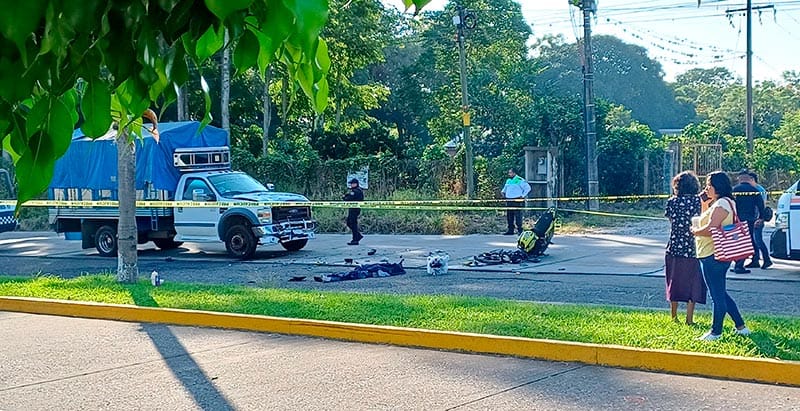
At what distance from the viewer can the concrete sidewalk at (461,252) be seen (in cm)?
1597

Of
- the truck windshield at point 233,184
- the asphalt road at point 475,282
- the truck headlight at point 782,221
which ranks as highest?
the truck windshield at point 233,184

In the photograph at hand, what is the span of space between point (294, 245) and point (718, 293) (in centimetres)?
1292

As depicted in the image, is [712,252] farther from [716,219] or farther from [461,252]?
[461,252]

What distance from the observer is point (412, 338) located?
9.30m

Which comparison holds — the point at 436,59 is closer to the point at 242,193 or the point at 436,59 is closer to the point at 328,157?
the point at 328,157

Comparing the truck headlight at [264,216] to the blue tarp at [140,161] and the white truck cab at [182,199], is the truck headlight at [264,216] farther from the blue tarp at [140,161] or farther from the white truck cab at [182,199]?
the blue tarp at [140,161]

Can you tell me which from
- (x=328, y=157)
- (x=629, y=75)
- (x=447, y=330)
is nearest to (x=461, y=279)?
(x=447, y=330)

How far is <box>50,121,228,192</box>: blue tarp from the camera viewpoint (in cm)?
2000

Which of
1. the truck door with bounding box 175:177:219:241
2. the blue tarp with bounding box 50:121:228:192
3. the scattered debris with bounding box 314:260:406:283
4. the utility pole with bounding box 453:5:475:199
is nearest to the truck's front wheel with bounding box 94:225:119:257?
the blue tarp with bounding box 50:121:228:192

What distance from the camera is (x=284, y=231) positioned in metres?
19.4

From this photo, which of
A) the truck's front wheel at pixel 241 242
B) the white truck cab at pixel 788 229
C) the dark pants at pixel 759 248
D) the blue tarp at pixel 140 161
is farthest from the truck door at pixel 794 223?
the blue tarp at pixel 140 161

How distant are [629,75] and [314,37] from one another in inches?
3187

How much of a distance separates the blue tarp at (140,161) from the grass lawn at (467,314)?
628cm

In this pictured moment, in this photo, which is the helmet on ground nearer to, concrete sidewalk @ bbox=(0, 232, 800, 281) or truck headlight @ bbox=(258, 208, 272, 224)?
concrete sidewalk @ bbox=(0, 232, 800, 281)
